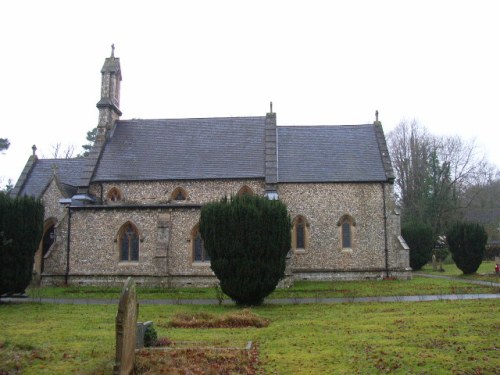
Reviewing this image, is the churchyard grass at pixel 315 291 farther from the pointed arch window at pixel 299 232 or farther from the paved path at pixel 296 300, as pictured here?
the pointed arch window at pixel 299 232

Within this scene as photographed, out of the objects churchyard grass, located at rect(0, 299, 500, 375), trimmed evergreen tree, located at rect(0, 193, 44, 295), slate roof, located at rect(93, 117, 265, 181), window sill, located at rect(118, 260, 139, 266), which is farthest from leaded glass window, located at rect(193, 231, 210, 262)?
trimmed evergreen tree, located at rect(0, 193, 44, 295)

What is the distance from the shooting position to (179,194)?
1205 inches

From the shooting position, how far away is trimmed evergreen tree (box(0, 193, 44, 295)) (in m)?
21.2

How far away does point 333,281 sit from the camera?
28953 mm

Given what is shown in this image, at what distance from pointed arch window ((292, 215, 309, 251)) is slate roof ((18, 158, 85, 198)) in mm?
14581

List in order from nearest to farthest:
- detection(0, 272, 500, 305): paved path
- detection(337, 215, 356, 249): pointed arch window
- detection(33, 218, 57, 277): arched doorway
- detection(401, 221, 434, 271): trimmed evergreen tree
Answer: detection(0, 272, 500, 305): paved path → detection(337, 215, 356, 249): pointed arch window → detection(33, 218, 57, 277): arched doorway → detection(401, 221, 434, 271): trimmed evergreen tree

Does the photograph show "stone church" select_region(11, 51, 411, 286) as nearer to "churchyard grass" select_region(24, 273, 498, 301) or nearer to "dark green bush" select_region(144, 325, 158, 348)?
"churchyard grass" select_region(24, 273, 498, 301)

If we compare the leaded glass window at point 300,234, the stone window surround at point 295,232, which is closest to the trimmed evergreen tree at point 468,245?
the stone window surround at point 295,232

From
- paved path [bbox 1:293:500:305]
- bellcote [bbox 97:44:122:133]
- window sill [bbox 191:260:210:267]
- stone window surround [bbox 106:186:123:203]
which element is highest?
bellcote [bbox 97:44:122:133]

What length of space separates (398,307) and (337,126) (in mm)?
19087

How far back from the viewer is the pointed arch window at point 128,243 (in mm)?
27984

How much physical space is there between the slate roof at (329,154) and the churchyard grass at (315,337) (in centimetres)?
1264

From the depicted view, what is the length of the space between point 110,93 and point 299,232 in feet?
53.3

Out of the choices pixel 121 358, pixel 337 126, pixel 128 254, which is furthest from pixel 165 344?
pixel 337 126
